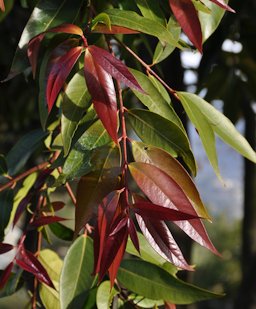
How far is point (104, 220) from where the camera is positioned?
532mm

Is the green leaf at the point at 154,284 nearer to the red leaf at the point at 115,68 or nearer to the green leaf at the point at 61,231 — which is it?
the green leaf at the point at 61,231

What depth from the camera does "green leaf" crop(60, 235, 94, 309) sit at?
68 cm

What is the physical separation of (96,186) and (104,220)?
0.03 metres

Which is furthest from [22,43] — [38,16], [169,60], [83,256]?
[169,60]

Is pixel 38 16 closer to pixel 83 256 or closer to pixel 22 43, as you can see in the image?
pixel 22 43

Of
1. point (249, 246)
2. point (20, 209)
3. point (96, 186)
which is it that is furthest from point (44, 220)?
point (249, 246)

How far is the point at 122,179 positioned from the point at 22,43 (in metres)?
0.19

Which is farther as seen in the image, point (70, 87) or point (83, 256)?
point (83, 256)

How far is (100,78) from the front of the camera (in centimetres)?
52

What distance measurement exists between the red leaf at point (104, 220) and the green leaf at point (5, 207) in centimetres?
23

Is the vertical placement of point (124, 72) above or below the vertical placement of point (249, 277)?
above

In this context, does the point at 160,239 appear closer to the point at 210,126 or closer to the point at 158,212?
the point at 158,212

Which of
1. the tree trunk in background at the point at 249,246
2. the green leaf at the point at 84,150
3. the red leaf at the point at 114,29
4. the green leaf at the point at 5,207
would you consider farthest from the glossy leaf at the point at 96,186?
the tree trunk in background at the point at 249,246

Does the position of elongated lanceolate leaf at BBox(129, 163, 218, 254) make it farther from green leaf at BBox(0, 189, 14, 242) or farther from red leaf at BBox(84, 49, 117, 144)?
green leaf at BBox(0, 189, 14, 242)
